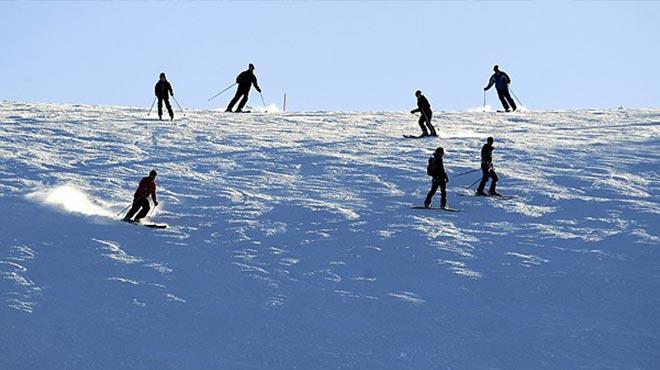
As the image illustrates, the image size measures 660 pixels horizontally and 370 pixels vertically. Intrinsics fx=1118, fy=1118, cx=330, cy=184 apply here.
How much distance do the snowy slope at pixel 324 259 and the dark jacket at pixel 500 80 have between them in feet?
19.5

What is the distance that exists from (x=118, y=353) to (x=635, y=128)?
63.6 ft

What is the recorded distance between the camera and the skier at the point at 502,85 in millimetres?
31250

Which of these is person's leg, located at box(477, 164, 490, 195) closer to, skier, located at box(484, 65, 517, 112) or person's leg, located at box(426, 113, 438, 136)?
person's leg, located at box(426, 113, 438, 136)

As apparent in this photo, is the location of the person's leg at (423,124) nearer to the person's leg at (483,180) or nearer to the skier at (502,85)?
the skier at (502,85)

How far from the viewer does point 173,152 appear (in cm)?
2436

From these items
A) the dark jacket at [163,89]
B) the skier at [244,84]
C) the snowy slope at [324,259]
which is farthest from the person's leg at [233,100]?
the snowy slope at [324,259]

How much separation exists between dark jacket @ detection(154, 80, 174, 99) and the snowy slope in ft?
10.7

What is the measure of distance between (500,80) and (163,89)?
31.1ft

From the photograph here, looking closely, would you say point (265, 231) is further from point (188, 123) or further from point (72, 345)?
point (188, 123)

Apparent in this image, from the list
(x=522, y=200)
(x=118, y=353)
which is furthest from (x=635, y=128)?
(x=118, y=353)

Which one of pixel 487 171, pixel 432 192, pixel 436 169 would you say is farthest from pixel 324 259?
pixel 487 171

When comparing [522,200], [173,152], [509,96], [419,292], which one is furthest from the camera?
[509,96]

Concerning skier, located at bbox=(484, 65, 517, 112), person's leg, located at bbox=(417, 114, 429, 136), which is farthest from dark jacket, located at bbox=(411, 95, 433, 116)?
skier, located at bbox=(484, 65, 517, 112)

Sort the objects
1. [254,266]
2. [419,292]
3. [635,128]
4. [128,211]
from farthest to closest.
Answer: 1. [635,128]
2. [128,211]
3. [254,266]
4. [419,292]
